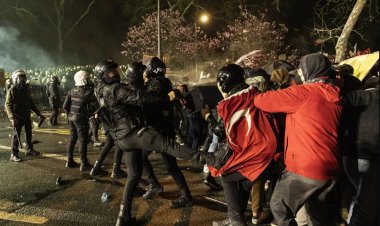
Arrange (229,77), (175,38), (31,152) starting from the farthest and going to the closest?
(175,38)
(31,152)
(229,77)

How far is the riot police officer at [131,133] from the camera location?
14.6 ft

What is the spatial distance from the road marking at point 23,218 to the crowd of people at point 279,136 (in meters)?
1.21

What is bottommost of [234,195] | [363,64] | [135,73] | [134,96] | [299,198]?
[234,195]

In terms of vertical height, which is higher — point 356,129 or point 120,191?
point 356,129

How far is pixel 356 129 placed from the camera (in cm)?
351

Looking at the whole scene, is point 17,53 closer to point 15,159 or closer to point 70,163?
point 15,159

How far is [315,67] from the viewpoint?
3.25 metres

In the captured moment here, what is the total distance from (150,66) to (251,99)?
2005 mm

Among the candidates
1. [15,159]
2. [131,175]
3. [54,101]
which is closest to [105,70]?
[131,175]

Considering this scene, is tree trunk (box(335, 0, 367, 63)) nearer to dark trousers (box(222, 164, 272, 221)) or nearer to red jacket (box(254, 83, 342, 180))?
dark trousers (box(222, 164, 272, 221))

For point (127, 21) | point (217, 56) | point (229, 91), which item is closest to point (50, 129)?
point (229, 91)

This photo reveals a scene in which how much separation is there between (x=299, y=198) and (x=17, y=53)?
121 ft

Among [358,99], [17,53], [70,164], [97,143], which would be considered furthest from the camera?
[17,53]

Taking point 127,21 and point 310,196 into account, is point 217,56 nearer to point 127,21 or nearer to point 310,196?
point 127,21
